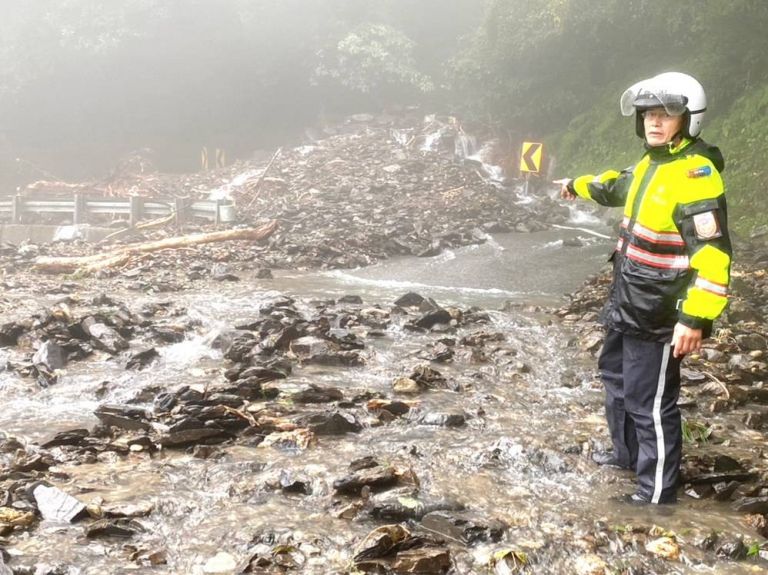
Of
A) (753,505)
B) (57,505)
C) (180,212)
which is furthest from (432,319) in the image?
(180,212)

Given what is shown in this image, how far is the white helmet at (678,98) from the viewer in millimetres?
3684

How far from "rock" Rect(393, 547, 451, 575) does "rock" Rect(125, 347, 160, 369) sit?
193 inches

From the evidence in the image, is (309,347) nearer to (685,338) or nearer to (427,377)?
(427,377)

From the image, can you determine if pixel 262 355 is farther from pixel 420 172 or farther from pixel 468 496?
pixel 420 172

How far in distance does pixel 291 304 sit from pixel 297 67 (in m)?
28.8

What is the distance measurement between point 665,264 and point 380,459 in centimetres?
236

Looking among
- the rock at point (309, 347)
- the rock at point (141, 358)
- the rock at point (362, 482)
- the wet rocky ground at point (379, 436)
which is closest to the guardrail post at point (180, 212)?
the wet rocky ground at point (379, 436)

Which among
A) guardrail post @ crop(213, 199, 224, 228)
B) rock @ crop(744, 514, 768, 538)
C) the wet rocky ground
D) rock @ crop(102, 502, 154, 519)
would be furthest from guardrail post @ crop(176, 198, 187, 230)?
rock @ crop(744, 514, 768, 538)

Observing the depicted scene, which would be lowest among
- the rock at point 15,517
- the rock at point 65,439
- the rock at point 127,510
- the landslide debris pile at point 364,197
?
the rock at point 65,439

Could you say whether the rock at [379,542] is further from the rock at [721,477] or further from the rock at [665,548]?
the rock at [721,477]

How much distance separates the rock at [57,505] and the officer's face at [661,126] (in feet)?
13.2

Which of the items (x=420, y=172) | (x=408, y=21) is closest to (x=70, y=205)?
(x=420, y=172)

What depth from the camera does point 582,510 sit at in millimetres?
3871

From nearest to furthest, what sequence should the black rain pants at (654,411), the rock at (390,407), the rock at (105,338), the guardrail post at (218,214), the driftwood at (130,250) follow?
the black rain pants at (654,411) → the rock at (390,407) → the rock at (105,338) → the driftwood at (130,250) → the guardrail post at (218,214)
